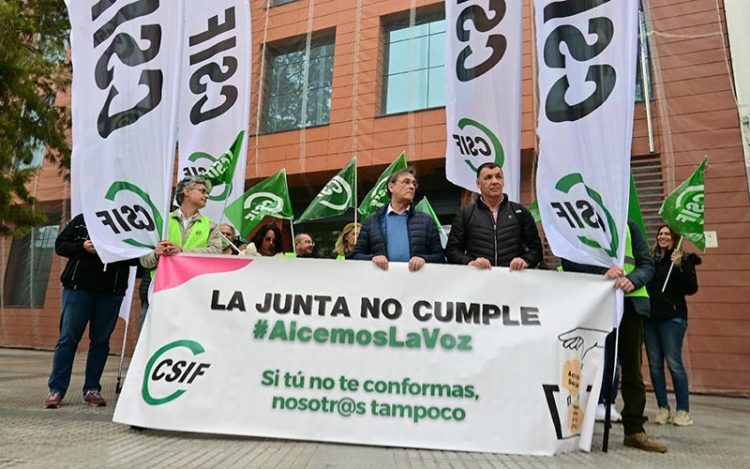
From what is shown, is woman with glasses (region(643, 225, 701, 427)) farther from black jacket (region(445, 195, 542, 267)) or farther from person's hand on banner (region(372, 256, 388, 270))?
person's hand on banner (region(372, 256, 388, 270))

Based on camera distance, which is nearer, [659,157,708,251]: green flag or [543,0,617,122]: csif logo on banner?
[543,0,617,122]: csif logo on banner

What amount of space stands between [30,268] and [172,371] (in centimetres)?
1372

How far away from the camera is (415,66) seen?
11.1 metres

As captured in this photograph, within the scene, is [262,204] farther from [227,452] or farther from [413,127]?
[413,127]

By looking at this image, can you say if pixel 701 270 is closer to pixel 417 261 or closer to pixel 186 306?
pixel 417 261

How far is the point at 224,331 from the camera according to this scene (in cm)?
379

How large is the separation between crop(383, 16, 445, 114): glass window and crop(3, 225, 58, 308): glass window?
1038 centimetres

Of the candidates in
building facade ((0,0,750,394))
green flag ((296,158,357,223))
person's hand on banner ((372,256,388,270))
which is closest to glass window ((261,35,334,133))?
building facade ((0,0,750,394))

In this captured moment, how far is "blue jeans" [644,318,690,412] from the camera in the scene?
5.02 m

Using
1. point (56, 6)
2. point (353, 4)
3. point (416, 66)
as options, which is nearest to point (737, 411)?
point (416, 66)

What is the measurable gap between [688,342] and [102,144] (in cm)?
800

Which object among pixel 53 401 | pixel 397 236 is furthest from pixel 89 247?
pixel 397 236

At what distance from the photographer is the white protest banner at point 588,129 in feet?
12.4

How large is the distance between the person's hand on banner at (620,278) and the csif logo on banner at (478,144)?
2145 mm
